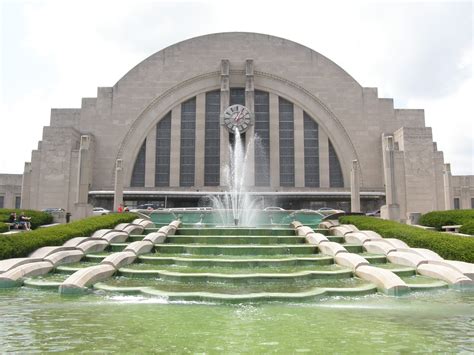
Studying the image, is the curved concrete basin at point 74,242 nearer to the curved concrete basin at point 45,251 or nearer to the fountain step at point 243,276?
the curved concrete basin at point 45,251

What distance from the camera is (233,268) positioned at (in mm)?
10508

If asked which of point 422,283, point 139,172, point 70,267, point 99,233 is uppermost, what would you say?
point 139,172

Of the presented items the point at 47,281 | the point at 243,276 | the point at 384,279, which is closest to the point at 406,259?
the point at 384,279

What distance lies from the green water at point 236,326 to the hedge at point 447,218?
13125mm

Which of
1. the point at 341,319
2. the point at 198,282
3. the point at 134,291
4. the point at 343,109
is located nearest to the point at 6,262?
the point at 134,291

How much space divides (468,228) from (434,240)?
6139mm

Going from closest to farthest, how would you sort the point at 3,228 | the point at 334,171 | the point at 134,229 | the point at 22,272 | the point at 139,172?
1. the point at 22,272
2. the point at 134,229
3. the point at 3,228
4. the point at 139,172
5. the point at 334,171

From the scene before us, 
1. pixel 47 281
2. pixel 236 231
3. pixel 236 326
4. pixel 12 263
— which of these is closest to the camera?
pixel 236 326

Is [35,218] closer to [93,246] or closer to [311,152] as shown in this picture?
[93,246]

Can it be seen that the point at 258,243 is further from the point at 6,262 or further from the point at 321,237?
the point at 6,262

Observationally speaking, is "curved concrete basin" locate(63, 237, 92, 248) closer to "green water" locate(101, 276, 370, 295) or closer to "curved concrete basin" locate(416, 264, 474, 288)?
"green water" locate(101, 276, 370, 295)

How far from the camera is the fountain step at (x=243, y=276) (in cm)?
903

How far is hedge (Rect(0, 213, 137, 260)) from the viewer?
456 inches

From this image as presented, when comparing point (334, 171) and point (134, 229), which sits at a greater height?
point (334, 171)
